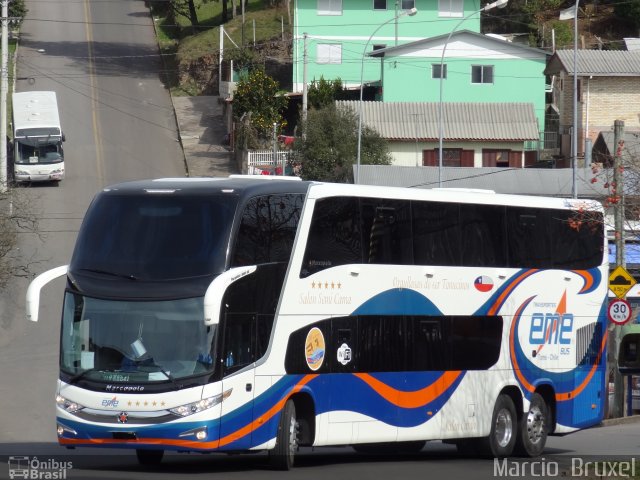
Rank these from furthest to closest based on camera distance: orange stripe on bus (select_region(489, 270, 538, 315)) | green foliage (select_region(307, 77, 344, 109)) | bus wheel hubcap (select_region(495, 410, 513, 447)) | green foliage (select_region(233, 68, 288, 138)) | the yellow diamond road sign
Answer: green foliage (select_region(307, 77, 344, 109))
green foliage (select_region(233, 68, 288, 138))
the yellow diamond road sign
bus wheel hubcap (select_region(495, 410, 513, 447))
orange stripe on bus (select_region(489, 270, 538, 315))

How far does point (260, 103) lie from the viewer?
6631cm

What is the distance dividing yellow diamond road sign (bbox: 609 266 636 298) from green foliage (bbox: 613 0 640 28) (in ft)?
178

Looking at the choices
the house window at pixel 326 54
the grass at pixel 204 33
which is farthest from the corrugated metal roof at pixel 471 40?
the grass at pixel 204 33

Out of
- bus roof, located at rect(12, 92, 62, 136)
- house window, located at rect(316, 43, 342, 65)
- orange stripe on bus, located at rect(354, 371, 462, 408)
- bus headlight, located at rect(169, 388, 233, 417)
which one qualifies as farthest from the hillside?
bus headlight, located at rect(169, 388, 233, 417)

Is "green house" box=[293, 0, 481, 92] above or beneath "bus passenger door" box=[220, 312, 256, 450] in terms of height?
above

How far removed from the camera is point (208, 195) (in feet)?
48.6

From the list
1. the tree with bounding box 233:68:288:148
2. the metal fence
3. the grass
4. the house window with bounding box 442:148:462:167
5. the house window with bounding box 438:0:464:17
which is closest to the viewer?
the metal fence

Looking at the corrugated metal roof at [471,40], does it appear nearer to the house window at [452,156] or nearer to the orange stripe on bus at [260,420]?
the house window at [452,156]

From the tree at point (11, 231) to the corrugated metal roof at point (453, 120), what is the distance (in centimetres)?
2099

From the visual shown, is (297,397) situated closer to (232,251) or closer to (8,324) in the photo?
(232,251)

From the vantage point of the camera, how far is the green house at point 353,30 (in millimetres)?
76188

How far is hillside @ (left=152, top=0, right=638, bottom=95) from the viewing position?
77688 mm

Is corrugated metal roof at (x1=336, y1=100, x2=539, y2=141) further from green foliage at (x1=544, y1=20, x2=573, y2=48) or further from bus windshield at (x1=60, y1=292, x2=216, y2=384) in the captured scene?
bus windshield at (x1=60, y1=292, x2=216, y2=384)

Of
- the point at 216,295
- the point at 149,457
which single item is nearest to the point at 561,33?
the point at 149,457
